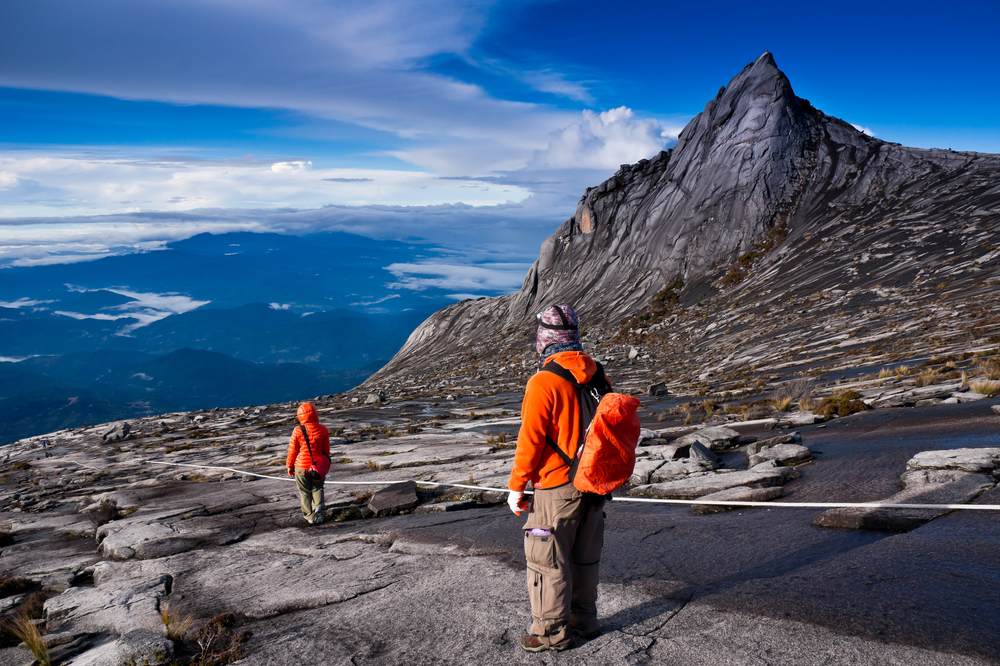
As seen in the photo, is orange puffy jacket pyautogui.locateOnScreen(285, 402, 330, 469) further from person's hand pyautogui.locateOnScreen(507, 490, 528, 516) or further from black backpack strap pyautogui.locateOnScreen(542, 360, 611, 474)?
black backpack strap pyautogui.locateOnScreen(542, 360, 611, 474)

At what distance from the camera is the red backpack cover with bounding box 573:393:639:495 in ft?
14.7

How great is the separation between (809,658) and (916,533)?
3234 mm

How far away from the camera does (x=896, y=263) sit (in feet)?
130

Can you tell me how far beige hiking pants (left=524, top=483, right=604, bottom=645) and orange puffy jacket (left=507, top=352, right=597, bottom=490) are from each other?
6.8 inches

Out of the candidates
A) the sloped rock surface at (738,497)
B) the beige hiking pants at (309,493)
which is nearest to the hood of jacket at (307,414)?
the beige hiking pants at (309,493)

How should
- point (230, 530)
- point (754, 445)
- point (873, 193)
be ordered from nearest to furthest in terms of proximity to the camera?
point (230, 530) < point (754, 445) < point (873, 193)

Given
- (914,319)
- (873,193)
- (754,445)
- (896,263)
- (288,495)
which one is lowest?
(288,495)

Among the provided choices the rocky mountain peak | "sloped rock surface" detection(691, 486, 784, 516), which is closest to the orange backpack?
"sloped rock surface" detection(691, 486, 784, 516)

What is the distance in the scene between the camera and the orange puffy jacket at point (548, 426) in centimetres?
468

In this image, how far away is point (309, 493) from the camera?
445 inches

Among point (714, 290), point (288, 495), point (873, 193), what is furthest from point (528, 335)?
point (288, 495)

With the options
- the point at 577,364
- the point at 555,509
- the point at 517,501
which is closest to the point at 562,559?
the point at 555,509

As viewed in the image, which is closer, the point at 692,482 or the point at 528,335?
the point at 692,482

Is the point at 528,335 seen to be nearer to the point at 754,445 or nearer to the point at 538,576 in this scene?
the point at 754,445
